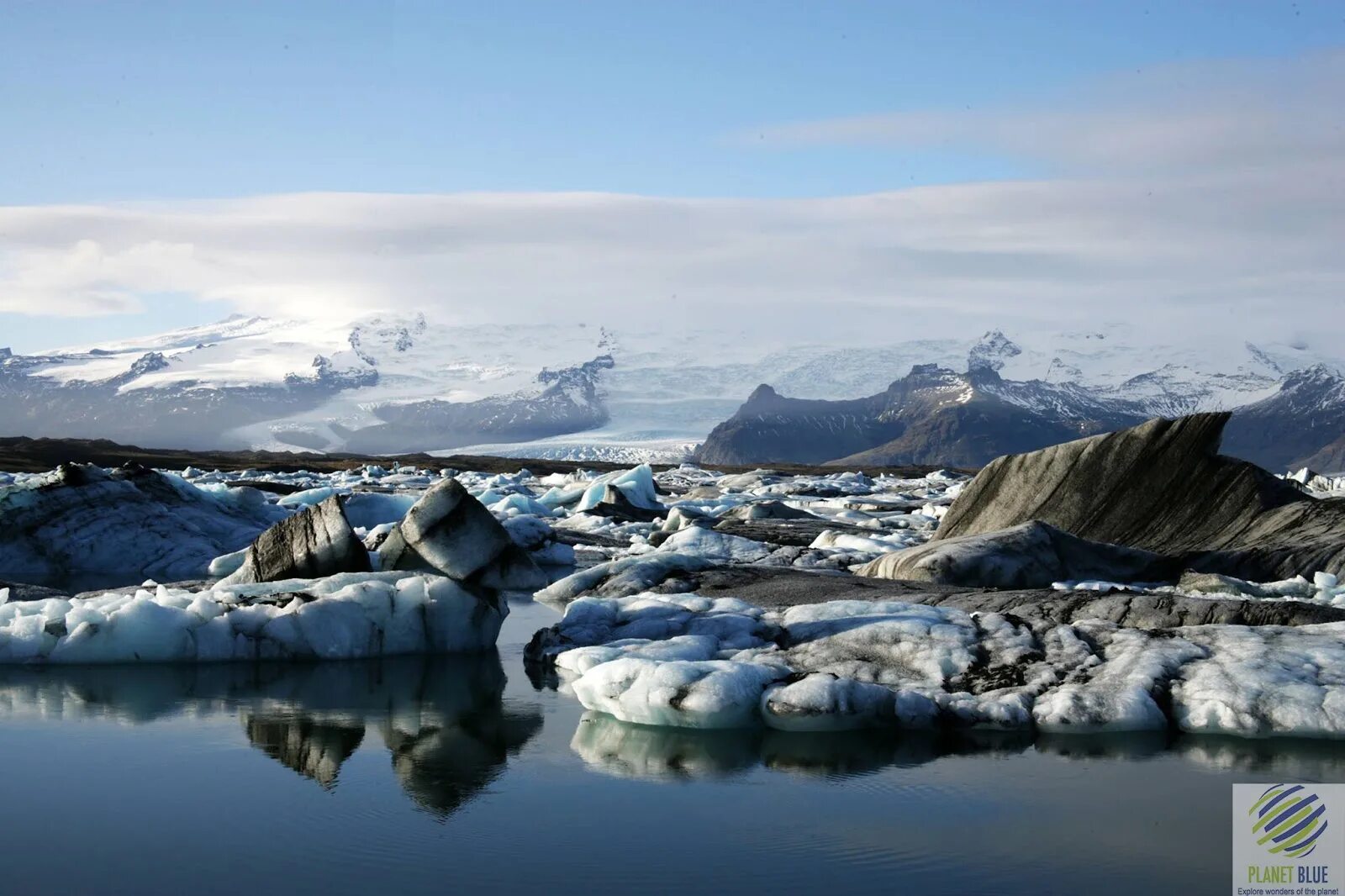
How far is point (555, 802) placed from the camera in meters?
7.74

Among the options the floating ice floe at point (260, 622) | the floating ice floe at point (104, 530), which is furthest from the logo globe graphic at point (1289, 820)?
the floating ice floe at point (104, 530)

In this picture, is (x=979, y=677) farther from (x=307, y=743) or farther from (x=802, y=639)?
(x=307, y=743)

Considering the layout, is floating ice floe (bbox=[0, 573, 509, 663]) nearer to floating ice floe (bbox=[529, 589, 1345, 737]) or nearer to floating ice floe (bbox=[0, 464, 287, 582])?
floating ice floe (bbox=[529, 589, 1345, 737])

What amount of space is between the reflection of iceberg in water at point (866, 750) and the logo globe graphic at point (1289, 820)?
0.61 m

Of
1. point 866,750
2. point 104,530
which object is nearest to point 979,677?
point 866,750

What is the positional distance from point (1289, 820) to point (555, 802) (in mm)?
3857

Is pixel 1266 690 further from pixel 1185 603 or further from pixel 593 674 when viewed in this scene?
pixel 593 674

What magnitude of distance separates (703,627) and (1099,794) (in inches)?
160

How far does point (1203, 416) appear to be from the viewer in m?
18.3

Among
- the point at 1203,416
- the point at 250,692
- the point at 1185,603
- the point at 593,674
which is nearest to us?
the point at 593,674

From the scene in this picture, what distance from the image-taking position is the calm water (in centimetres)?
650

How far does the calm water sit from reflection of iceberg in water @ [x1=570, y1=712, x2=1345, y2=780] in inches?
1.0

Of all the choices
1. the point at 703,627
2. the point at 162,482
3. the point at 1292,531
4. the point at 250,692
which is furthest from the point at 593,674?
the point at 162,482

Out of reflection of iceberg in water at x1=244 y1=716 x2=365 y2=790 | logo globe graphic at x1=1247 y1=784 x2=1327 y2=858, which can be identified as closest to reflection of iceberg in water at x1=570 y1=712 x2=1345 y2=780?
logo globe graphic at x1=1247 y1=784 x2=1327 y2=858
